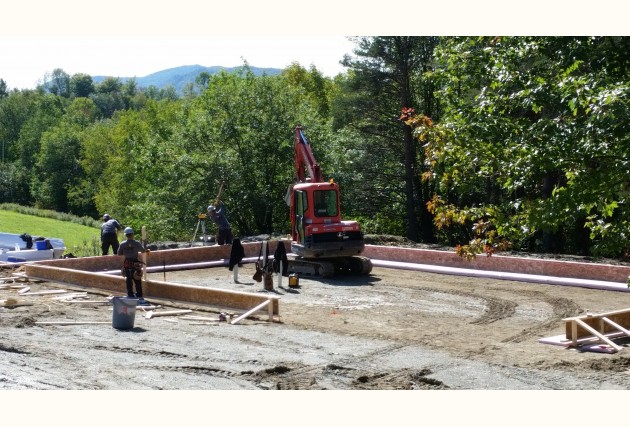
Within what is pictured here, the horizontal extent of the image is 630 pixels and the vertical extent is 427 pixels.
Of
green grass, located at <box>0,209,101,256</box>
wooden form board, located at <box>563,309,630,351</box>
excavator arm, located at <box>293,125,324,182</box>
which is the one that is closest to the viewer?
wooden form board, located at <box>563,309,630,351</box>

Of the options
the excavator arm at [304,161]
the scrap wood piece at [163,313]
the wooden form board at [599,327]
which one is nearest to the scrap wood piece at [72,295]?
the scrap wood piece at [163,313]

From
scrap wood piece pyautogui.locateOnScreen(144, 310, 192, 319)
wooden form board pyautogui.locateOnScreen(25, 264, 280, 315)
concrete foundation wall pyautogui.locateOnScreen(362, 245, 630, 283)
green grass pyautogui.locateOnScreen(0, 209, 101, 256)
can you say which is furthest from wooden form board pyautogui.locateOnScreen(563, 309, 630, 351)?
green grass pyautogui.locateOnScreen(0, 209, 101, 256)

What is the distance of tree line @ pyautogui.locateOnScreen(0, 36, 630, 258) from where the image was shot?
12336mm

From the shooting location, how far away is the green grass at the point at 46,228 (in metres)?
66.1

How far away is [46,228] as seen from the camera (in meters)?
70.1

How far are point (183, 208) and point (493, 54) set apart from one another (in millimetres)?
26058

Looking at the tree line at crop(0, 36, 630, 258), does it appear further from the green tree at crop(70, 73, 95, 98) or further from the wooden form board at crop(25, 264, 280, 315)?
the green tree at crop(70, 73, 95, 98)

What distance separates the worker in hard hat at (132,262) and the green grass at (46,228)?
44.2 metres

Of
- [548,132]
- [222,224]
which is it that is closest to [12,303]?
[222,224]

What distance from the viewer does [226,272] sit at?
25.7m

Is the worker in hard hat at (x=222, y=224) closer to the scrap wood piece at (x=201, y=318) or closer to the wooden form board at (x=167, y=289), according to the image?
the wooden form board at (x=167, y=289)

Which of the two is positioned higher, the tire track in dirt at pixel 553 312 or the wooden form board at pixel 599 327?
the wooden form board at pixel 599 327

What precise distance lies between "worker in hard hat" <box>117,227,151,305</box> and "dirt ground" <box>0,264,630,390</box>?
657mm

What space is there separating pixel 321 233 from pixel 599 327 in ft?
32.6
